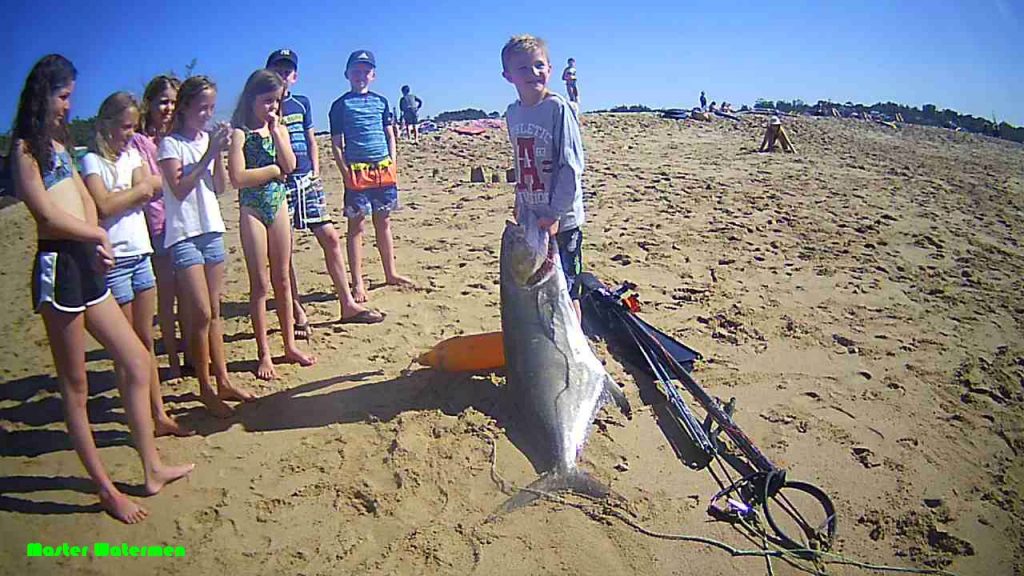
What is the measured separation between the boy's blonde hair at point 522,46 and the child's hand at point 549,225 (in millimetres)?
971

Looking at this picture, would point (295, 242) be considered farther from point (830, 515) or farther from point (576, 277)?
point (830, 515)

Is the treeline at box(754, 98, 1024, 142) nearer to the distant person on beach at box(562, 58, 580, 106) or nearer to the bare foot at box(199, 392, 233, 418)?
the distant person on beach at box(562, 58, 580, 106)

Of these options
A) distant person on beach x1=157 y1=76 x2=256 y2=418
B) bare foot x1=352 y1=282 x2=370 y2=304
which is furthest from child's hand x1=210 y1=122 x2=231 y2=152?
bare foot x1=352 y1=282 x2=370 y2=304

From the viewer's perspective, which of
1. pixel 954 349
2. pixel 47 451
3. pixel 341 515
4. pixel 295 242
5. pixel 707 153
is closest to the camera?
pixel 341 515

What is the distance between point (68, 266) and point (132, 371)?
57 cm

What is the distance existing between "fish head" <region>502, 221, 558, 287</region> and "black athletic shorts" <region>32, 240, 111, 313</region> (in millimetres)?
2088

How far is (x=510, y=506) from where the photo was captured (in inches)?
129

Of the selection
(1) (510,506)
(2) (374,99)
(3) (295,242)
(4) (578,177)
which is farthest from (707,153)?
(1) (510,506)

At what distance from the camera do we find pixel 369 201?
583 centimetres

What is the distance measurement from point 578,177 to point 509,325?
100 cm

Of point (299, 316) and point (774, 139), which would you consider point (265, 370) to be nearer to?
point (299, 316)

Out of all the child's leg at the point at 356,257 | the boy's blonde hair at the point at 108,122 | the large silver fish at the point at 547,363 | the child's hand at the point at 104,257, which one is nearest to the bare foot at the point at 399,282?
the child's leg at the point at 356,257

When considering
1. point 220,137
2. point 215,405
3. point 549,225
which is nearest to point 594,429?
point 549,225

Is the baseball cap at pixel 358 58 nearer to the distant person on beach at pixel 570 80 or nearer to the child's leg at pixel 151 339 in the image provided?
the child's leg at pixel 151 339
